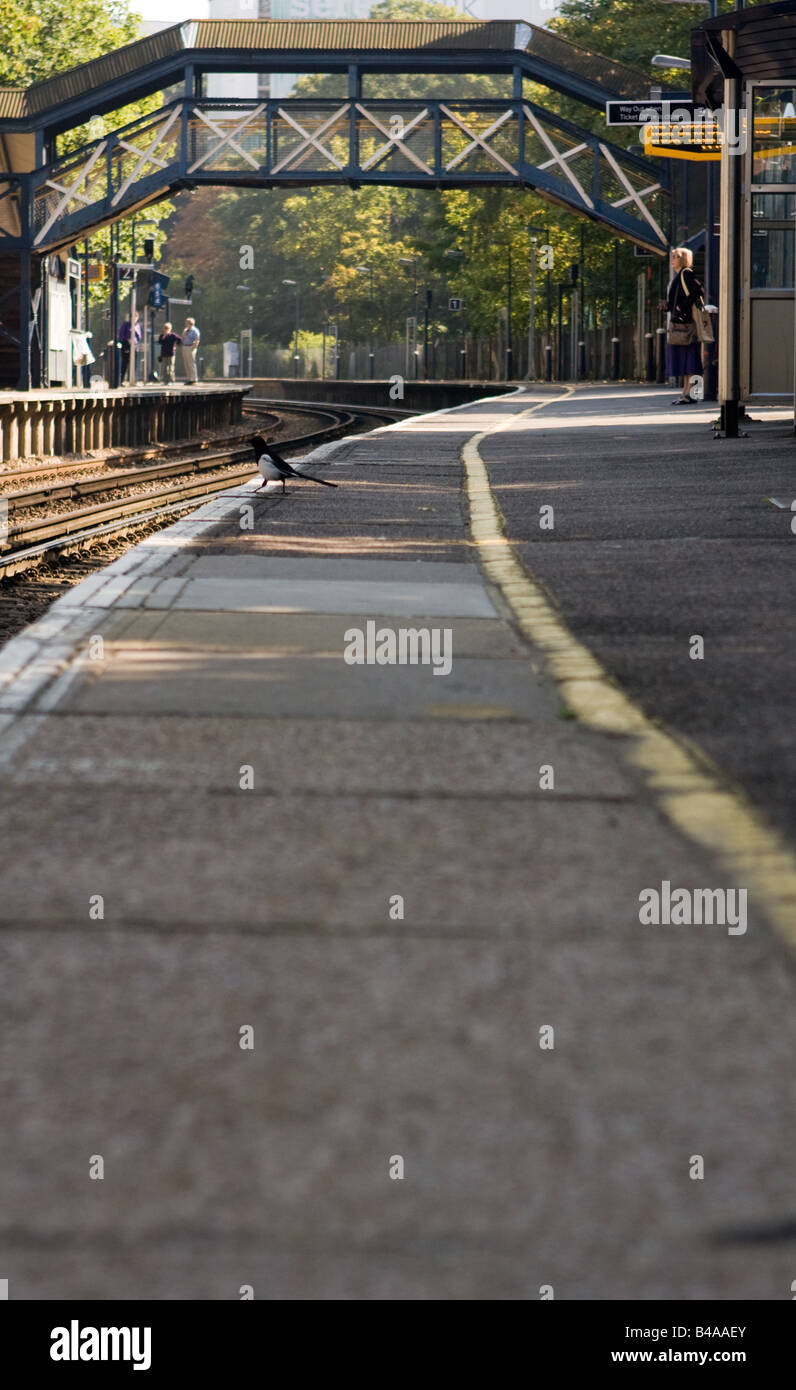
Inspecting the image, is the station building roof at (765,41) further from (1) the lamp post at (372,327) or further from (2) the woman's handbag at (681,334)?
(1) the lamp post at (372,327)

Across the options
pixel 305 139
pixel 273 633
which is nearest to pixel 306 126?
pixel 305 139

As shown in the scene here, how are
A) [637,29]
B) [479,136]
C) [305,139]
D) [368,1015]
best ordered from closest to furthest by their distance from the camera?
[368,1015]
[305,139]
[479,136]
[637,29]

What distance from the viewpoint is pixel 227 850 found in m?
3.86

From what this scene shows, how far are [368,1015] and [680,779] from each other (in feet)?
5.69

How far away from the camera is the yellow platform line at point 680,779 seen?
364 cm

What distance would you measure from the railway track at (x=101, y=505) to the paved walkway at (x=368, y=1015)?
9.82 metres

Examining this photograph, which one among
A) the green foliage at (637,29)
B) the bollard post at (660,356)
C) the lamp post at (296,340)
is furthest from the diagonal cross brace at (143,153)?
the lamp post at (296,340)

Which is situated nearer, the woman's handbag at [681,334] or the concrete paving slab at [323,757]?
the concrete paving slab at [323,757]

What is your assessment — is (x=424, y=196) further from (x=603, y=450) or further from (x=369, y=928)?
(x=369, y=928)

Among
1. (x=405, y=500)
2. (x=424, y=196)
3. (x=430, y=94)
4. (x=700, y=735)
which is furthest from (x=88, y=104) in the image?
(x=430, y=94)

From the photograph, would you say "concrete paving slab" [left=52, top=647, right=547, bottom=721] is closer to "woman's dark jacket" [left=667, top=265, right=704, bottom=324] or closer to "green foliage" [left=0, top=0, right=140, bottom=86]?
"woman's dark jacket" [left=667, top=265, right=704, bottom=324]

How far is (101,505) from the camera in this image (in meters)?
21.6

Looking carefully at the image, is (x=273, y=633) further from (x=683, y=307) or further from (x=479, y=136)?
(x=479, y=136)

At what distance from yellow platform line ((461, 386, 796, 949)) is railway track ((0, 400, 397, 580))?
8.21 metres
